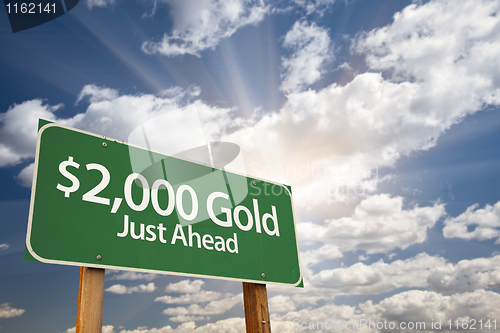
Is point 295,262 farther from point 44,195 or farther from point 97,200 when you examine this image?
point 44,195

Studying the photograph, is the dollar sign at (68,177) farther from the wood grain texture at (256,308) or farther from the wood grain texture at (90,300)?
the wood grain texture at (256,308)

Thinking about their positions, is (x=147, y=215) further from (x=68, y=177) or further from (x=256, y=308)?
(x=256, y=308)

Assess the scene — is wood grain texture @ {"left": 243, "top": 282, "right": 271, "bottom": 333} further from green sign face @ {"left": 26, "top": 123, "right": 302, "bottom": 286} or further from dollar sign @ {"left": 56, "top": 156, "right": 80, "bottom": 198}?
dollar sign @ {"left": 56, "top": 156, "right": 80, "bottom": 198}

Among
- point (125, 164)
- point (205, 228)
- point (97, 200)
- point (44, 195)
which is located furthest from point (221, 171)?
point (44, 195)

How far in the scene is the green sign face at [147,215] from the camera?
2.47 m

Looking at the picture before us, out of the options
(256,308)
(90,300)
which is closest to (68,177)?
(90,300)

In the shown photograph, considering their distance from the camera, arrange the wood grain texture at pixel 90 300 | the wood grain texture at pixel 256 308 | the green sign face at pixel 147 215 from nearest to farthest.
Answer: the wood grain texture at pixel 90 300 → the green sign face at pixel 147 215 → the wood grain texture at pixel 256 308

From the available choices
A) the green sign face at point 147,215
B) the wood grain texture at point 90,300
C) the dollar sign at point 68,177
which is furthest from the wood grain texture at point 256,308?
the dollar sign at point 68,177

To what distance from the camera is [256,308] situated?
3.37 m

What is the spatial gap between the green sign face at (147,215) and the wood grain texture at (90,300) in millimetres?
82

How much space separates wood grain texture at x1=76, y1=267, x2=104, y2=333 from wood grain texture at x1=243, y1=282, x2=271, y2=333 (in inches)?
56.0

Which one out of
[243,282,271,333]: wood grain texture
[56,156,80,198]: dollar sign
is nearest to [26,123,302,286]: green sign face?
[56,156,80,198]: dollar sign

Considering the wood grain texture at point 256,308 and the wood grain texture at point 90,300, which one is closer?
the wood grain texture at point 90,300

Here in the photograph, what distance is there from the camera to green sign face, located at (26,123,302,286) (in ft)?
8.12
